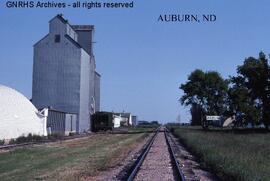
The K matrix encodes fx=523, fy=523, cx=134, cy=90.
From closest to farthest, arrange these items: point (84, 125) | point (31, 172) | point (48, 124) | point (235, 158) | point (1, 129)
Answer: point (31, 172)
point (235, 158)
point (1, 129)
point (48, 124)
point (84, 125)

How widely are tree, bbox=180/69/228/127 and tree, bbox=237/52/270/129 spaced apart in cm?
4422

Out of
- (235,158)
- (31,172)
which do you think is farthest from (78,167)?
(235,158)

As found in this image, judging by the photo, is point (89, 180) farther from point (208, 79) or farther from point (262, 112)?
point (208, 79)

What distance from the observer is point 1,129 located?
136ft

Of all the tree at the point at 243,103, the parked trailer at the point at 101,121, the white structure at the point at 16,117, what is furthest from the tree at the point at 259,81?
the white structure at the point at 16,117

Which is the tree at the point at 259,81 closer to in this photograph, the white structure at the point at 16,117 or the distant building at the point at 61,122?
the distant building at the point at 61,122

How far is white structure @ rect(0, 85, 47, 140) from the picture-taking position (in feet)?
141

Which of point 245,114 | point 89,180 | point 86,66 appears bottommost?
point 89,180

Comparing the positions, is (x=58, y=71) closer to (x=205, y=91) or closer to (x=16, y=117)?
(x=16, y=117)

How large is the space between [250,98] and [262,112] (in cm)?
258

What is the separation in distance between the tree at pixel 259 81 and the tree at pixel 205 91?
4422 centimetres

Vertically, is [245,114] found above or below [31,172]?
above

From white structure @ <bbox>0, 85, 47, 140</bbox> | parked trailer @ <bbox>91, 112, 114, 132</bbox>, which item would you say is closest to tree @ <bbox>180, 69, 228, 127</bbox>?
parked trailer @ <bbox>91, 112, 114, 132</bbox>

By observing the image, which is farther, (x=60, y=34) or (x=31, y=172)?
(x=60, y=34)
